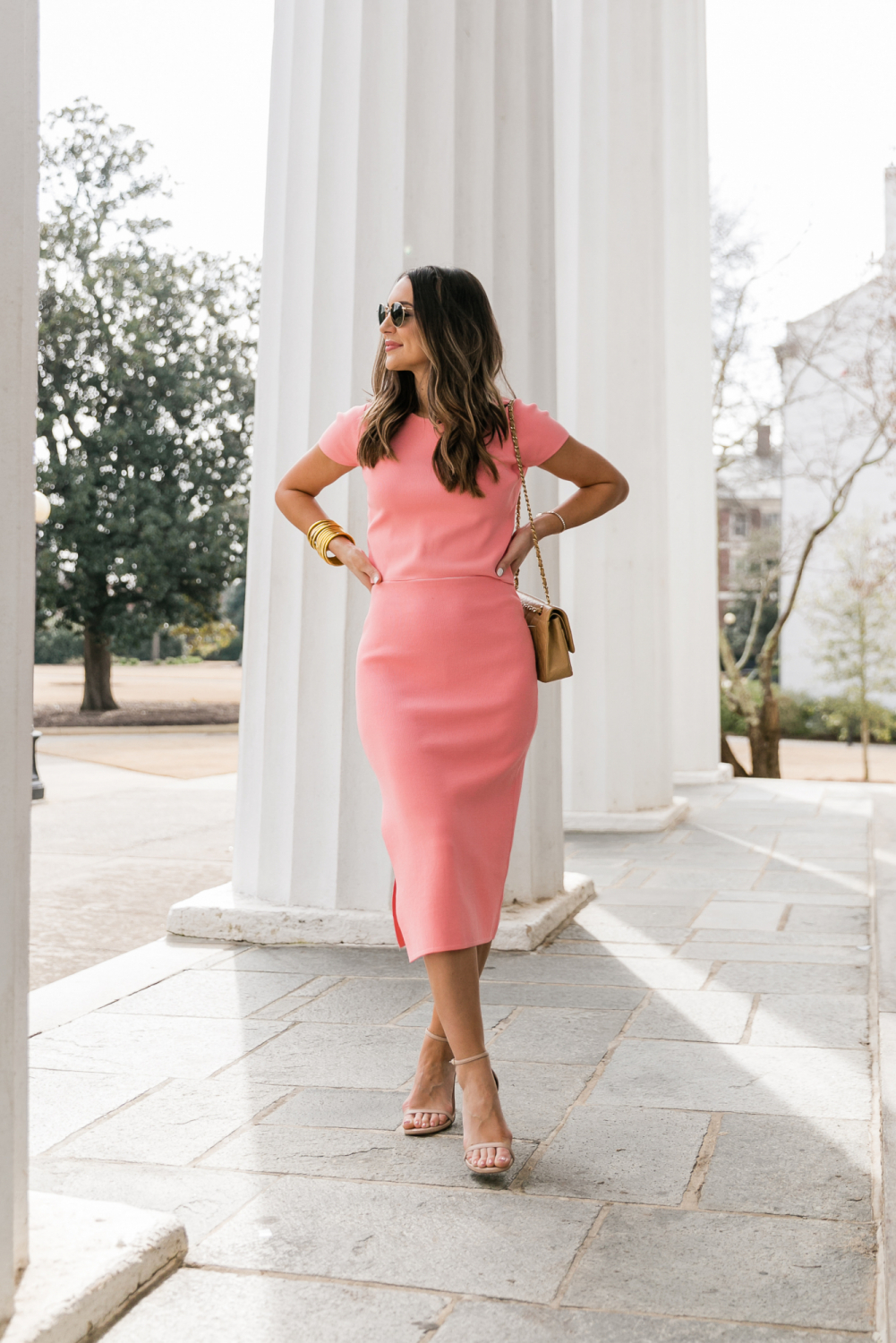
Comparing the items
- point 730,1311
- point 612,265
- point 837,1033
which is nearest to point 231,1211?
point 730,1311

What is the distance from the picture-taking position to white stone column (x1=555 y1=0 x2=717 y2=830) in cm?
811

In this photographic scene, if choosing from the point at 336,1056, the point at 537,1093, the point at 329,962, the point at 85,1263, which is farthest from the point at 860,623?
the point at 85,1263

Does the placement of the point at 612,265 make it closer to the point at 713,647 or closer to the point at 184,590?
the point at 713,647

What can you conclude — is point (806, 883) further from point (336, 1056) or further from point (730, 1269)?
point (730, 1269)

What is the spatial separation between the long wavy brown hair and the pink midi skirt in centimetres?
27

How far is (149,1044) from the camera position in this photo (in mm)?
3596

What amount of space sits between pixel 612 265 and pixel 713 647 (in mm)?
4714

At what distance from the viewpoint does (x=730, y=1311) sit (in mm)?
2068

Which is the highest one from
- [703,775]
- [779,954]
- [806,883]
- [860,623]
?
[860,623]

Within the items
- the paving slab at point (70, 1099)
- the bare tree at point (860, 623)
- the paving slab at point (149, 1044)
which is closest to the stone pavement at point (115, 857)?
the paving slab at point (149, 1044)

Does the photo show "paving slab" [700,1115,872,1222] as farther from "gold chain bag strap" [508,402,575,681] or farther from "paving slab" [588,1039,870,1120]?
"gold chain bag strap" [508,402,575,681]

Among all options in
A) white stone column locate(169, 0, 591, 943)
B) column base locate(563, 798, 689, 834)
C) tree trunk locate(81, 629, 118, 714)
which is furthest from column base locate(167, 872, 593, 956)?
tree trunk locate(81, 629, 118, 714)

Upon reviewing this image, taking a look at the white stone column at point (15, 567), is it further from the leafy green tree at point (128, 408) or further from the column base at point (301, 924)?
the leafy green tree at point (128, 408)

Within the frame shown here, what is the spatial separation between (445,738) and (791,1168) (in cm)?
115
